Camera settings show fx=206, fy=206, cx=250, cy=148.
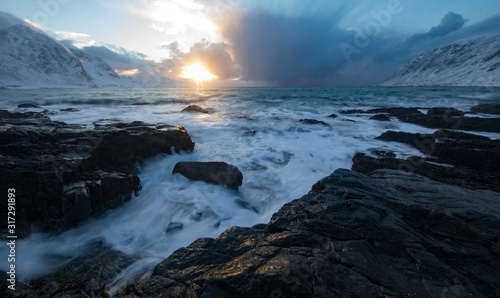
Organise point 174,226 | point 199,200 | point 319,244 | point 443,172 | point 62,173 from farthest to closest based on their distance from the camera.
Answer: point 443,172
point 199,200
point 174,226
point 62,173
point 319,244

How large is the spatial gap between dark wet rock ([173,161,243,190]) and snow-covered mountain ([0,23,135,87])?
16339 cm

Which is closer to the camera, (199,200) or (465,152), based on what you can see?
(199,200)

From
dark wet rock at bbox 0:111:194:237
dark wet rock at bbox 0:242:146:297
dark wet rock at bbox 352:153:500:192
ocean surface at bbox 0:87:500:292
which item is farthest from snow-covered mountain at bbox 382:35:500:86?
dark wet rock at bbox 0:242:146:297

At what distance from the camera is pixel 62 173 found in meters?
3.74

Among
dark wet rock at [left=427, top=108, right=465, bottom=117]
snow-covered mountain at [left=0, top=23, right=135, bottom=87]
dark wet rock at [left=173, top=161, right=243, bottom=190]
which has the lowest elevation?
dark wet rock at [left=173, top=161, right=243, bottom=190]

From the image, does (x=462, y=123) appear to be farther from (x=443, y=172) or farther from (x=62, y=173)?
(x=62, y=173)

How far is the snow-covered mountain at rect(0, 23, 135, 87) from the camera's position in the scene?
124 m

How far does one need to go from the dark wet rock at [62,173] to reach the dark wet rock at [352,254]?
92.2 inches

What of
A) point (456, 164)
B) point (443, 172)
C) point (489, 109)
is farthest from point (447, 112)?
point (443, 172)

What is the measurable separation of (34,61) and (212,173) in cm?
21617

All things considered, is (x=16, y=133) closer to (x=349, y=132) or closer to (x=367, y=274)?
(x=367, y=274)

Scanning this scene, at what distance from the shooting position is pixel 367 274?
1.94m

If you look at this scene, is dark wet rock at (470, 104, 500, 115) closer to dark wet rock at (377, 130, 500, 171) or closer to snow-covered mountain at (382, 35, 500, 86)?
dark wet rock at (377, 130, 500, 171)

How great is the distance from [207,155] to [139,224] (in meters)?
3.98
